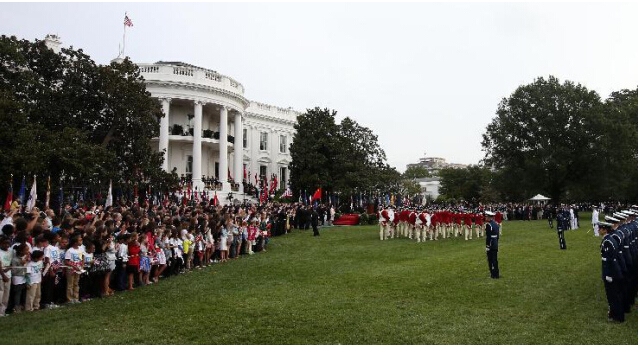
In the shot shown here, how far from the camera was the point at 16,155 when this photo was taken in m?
22.0

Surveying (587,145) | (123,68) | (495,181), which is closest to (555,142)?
(587,145)

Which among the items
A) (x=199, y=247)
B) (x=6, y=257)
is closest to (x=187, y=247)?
(x=199, y=247)

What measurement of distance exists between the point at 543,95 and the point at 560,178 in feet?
28.8

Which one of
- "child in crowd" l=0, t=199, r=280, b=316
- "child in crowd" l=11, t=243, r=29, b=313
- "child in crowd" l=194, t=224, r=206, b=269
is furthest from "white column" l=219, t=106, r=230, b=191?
"child in crowd" l=11, t=243, r=29, b=313

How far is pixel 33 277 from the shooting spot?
10492 millimetres

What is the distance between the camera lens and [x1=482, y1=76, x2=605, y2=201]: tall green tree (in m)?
51.2

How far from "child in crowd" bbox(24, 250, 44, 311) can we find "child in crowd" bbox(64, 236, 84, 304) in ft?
2.37

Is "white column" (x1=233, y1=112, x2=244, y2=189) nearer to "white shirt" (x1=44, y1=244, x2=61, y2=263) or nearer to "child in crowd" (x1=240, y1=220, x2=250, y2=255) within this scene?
"child in crowd" (x1=240, y1=220, x2=250, y2=255)

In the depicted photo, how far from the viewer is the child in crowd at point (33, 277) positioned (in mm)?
10398

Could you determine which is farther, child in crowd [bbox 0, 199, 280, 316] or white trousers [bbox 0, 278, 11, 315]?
child in crowd [bbox 0, 199, 280, 316]

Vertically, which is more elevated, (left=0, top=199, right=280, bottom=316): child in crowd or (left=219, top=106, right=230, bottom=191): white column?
(left=219, top=106, right=230, bottom=191): white column

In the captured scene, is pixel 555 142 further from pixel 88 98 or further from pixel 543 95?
pixel 88 98

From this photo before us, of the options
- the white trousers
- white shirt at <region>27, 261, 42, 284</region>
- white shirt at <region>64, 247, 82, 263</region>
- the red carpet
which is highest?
the red carpet

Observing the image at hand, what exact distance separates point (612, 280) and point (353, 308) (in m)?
4.93
